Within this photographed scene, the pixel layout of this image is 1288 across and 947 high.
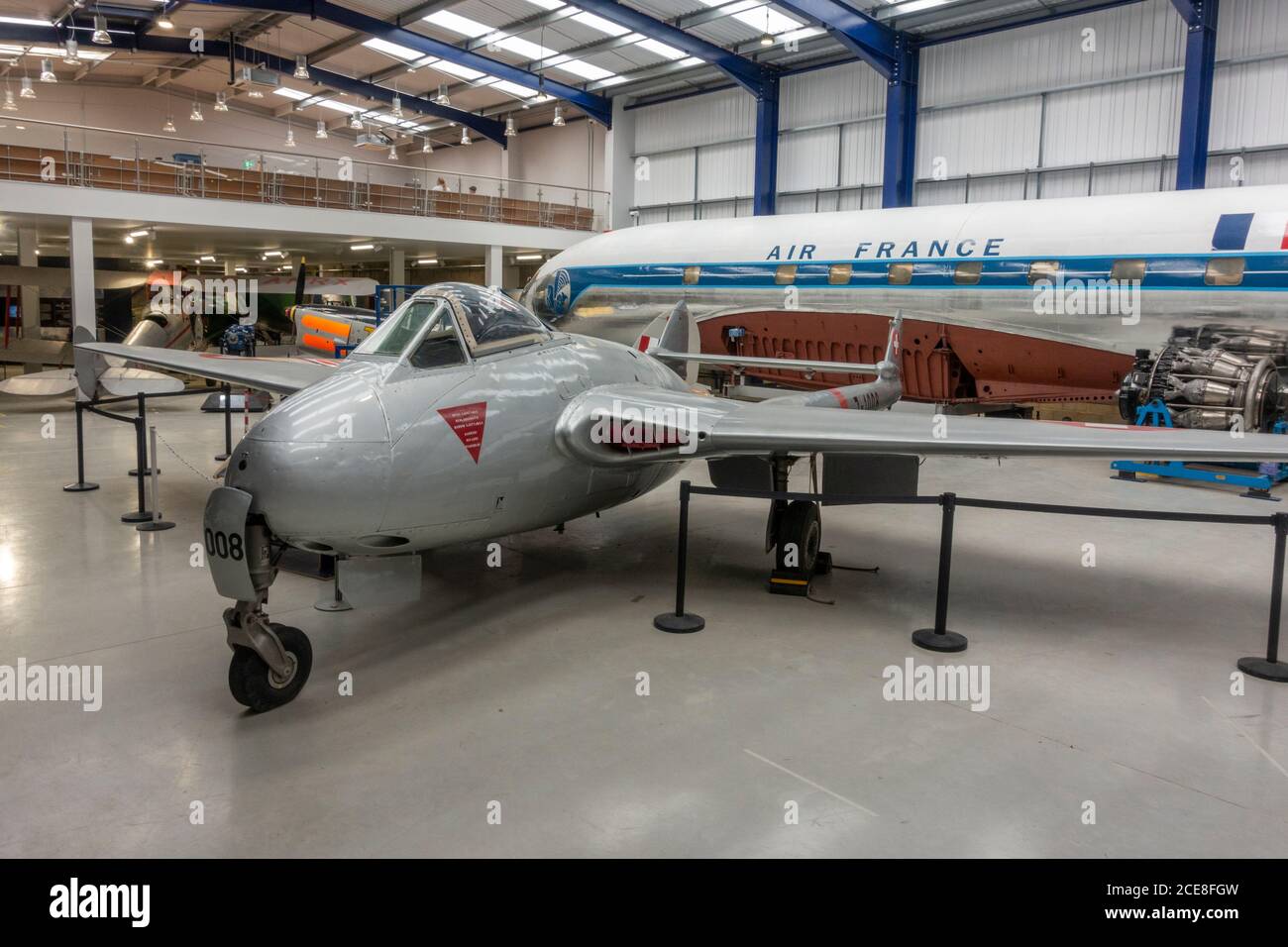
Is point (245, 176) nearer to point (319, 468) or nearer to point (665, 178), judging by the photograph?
point (665, 178)

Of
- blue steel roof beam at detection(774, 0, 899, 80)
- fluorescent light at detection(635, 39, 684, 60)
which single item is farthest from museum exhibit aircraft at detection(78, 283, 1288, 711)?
fluorescent light at detection(635, 39, 684, 60)

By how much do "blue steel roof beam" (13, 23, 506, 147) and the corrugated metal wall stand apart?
13178mm

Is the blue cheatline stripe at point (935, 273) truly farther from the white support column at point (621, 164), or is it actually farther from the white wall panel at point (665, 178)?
the white support column at point (621, 164)

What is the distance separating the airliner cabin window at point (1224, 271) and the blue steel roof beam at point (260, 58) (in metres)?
28.6

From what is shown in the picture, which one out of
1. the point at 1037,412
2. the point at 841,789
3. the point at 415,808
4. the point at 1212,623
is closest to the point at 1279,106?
the point at 1037,412

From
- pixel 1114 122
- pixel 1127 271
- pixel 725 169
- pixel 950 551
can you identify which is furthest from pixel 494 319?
pixel 725 169

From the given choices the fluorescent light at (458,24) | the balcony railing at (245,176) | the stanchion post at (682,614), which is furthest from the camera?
the fluorescent light at (458,24)

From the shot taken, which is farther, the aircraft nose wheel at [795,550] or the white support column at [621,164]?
the white support column at [621,164]

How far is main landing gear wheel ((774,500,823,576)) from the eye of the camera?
748 cm

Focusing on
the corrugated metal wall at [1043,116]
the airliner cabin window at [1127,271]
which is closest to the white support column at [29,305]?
the corrugated metal wall at [1043,116]

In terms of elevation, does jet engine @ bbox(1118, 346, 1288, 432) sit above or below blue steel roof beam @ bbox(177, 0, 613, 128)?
below

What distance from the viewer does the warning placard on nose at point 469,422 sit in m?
5.67

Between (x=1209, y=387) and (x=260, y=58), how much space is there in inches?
1273

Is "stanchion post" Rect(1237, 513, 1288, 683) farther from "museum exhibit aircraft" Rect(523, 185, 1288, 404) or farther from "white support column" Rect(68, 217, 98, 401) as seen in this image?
"white support column" Rect(68, 217, 98, 401)
